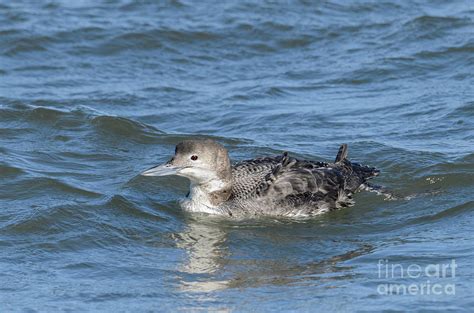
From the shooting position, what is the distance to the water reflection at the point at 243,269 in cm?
959

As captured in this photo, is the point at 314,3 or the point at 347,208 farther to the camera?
the point at 314,3

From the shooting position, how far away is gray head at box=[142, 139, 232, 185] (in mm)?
11695

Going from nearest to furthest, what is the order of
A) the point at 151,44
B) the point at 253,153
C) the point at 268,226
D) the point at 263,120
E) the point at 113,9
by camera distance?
the point at 268,226
the point at 253,153
the point at 263,120
the point at 151,44
the point at 113,9

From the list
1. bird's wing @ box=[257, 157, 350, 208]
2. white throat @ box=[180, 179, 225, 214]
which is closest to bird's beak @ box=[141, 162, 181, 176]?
white throat @ box=[180, 179, 225, 214]

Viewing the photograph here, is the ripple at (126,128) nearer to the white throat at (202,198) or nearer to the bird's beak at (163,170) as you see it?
the white throat at (202,198)

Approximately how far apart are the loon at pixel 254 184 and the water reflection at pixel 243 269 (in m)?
0.88

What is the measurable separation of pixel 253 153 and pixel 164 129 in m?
1.44

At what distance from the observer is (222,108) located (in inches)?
617

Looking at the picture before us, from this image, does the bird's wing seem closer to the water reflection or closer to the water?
the water

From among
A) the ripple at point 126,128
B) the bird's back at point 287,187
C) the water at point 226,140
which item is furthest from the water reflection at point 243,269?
the ripple at point 126,128

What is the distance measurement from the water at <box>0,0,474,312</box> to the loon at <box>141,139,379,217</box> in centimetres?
20

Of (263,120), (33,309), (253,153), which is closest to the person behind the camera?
(33,309)

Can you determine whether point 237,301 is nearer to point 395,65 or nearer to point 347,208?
point 347,208

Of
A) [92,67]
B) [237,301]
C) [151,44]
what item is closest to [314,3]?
[151,44]
